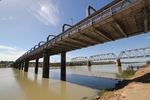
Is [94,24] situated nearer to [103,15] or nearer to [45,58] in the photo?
[103,15]

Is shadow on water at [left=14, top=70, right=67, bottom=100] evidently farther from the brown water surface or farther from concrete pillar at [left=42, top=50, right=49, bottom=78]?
concrete pillar at [left=42, top=50, right=49, bottom=78]

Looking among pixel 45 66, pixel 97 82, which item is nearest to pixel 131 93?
pixel 97 82

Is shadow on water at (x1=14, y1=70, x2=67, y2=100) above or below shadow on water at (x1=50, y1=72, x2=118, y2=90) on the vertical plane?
below

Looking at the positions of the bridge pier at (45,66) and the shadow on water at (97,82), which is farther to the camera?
the bridge pier at (45,66)

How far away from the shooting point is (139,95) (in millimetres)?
7559

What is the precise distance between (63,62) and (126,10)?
2140 cm

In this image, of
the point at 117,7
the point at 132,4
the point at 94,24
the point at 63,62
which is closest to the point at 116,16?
the point at 117,7

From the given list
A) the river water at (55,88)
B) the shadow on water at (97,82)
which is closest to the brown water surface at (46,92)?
the river water at (55,88)

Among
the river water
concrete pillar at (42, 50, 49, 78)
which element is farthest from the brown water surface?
concrete pillar at (42, 50, 49, 78)

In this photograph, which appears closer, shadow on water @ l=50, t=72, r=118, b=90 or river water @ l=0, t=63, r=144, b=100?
river water @ l=0, t=63, r=144, b=100

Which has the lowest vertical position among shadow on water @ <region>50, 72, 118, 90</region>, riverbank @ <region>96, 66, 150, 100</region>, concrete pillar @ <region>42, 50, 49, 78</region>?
shadow on water @ <region>50, 72, 118, 90</region>

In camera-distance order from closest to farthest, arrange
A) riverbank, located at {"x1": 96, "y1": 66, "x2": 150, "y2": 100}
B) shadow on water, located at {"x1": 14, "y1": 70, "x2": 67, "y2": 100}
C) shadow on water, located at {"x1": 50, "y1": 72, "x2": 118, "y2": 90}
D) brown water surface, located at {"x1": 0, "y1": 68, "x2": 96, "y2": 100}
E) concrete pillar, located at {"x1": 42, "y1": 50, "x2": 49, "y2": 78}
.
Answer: riverbank, located at {"x1": 96, "y1": 66, "x2": 150, "y2": 100}
brown water surface, located at {"x1": 0, "y1": 68, "x2": 96, "y2": 100}
shadow on water, located at {"x1": 14, "y1": 70, "x2": 67, "y2": 100}
shadow on water, located at {"x1": 50, "y1": 72, "x2": 118, "y2": 90}
concrete pillar, located at {"x1": 42, "y1": 50, "x2": 49, "y2": 78}

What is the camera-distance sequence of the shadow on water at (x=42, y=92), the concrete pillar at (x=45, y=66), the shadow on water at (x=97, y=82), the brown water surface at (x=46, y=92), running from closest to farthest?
the brown water surface at (x=46, y=92) → the shadow on water at (x=42, y=92) → the shadow on water at (x=97, y=82) → the concrete pillar at (x=45, y=66)

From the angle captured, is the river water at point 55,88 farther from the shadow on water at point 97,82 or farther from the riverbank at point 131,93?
the riverbank at point 131,93
